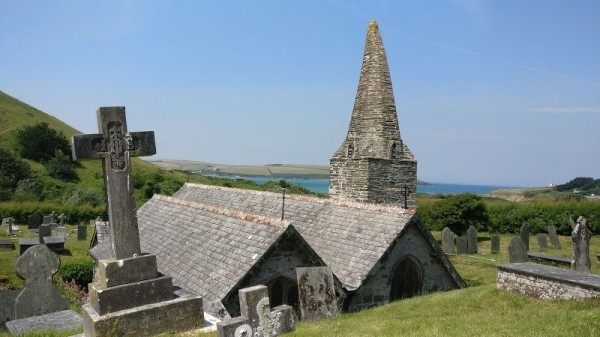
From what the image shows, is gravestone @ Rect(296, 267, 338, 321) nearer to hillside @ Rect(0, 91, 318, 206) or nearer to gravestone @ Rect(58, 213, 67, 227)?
hillside @ Rect(0, 91, 318, 206)

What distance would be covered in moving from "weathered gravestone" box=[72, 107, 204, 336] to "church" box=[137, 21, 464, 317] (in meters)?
2.27

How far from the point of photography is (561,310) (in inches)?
348

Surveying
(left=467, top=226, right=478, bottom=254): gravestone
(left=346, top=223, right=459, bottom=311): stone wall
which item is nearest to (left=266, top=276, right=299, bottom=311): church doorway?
(left=346, top=223, right=459, bottom=311): stone wall

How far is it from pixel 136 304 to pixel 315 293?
3934 mm

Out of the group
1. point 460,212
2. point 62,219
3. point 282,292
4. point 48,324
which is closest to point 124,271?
point 48,324

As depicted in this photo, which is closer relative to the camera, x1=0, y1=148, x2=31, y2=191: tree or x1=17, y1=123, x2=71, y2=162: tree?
x1=0, y1=148, x2=31, y2=191: tree

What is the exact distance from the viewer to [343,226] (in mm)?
14008

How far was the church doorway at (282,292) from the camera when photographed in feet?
33.8

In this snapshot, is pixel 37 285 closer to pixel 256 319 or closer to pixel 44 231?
pixel 256 319

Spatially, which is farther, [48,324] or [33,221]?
[33,221]

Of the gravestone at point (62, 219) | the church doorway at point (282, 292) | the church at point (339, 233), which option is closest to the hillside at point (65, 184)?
the gravestone at point (62, 219)

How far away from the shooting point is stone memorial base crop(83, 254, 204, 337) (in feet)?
20.4

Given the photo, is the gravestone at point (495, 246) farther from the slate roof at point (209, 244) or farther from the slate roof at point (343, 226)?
the slate roof at point (209, 244)

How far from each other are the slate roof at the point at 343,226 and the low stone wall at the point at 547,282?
113 inches
